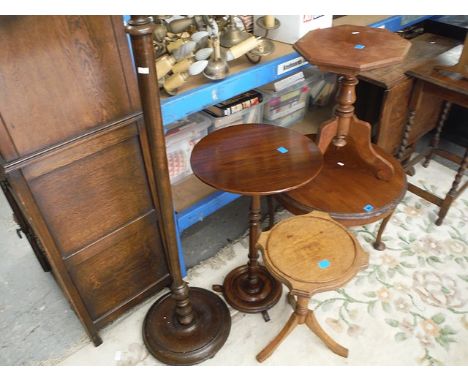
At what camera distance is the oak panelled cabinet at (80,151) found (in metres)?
0.88

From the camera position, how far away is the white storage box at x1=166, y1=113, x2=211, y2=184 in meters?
1.60

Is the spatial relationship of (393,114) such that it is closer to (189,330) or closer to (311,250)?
(311,250)

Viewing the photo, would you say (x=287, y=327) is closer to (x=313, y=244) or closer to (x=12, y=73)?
(x=313, y=244)

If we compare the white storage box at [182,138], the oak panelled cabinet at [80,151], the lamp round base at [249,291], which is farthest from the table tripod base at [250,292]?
the white storage box at [182,138]

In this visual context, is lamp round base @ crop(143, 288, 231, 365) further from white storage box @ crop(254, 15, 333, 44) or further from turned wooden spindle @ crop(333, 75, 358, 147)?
white storage box @ crop(254, 15, 333, 44)

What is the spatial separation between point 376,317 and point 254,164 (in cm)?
83

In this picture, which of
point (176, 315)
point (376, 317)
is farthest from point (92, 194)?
point (376, 317)

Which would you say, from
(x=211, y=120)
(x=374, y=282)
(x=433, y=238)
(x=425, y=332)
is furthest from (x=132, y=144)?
(x=433, y=238)

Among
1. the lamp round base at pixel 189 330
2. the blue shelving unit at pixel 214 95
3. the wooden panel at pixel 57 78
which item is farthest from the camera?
the lamp round base at pixel 189 330

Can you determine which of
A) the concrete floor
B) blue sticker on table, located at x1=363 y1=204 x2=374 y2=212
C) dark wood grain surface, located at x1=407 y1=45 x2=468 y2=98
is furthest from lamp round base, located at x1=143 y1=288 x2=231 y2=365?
dark wood grain surface, located at x1=407 y1=45 x2=468 y2=98

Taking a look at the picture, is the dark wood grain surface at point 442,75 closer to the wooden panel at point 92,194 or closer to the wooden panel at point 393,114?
the wooden panel at point 393,114

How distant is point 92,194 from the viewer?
115 cm

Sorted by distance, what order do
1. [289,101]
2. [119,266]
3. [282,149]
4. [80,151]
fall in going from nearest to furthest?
[80,151] < [282,149] < [119,266] < [289,101]

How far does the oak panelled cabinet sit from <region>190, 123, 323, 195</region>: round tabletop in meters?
0.22
